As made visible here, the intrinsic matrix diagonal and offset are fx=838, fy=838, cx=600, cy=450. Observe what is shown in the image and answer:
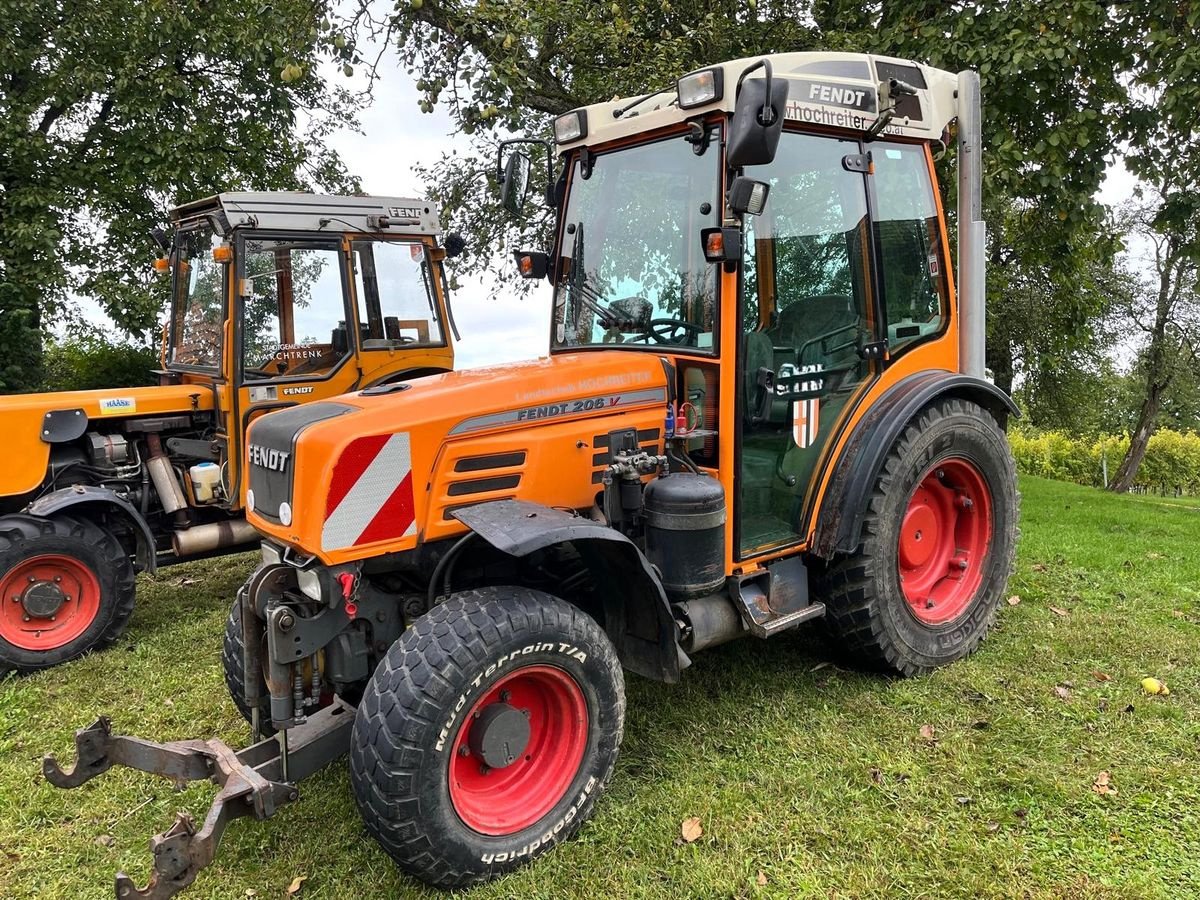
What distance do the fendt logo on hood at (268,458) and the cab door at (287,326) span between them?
97.2 inches

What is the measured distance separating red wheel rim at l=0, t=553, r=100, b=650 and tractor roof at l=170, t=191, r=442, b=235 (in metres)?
2.29

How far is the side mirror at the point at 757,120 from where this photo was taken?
268 centimetres

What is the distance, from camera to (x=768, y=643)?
4.41 metres

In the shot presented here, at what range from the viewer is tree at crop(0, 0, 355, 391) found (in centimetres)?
951

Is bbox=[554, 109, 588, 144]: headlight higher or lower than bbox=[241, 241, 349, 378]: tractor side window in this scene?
higher

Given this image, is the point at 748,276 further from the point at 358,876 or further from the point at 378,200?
the point at 378,200

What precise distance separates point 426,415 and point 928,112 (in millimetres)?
2823

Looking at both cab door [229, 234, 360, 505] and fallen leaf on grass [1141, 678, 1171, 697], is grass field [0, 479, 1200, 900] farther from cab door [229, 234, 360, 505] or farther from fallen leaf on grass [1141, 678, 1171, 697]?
cab door [229, 234, 360, 505]

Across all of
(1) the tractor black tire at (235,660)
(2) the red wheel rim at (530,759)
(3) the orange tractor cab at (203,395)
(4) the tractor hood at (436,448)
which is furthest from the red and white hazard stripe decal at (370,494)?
(3) the orange tractor cab at (203,395)

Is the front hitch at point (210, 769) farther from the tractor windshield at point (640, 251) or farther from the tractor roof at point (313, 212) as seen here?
the tractor roof at point (313, 212)

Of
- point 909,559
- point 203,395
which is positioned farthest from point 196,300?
→ point 909,559

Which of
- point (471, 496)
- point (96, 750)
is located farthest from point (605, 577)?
point (96, 750)

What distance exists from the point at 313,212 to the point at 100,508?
230 centimetres

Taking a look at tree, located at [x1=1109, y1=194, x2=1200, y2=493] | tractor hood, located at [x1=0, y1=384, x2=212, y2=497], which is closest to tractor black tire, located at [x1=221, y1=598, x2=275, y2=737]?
tractor hood, located at [x1=0, y1=384, x2=212, y2=497]
